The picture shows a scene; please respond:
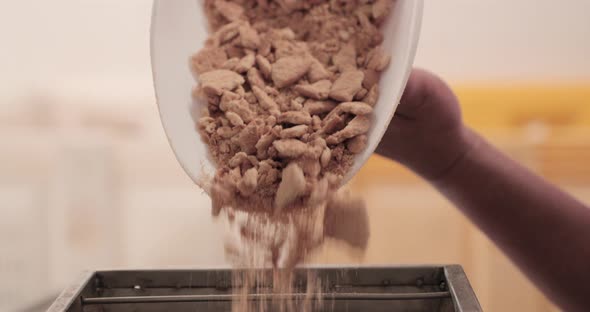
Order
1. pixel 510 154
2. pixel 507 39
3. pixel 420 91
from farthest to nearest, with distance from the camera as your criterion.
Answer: pixel 507 39
pixel 510 154
pixel 420 91

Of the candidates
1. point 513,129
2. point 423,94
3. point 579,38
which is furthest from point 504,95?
point 423,94

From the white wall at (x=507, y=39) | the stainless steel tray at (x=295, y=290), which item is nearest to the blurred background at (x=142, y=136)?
the white wall at (x=507, y=39)

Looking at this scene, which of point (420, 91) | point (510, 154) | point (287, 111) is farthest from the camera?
point (510, 154)

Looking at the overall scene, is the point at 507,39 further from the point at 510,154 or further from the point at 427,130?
the point at 427,130

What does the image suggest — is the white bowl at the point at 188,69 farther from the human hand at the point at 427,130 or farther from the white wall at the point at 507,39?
the white wall at the point at 507,39

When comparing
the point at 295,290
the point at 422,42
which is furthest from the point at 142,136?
the point at 295,290

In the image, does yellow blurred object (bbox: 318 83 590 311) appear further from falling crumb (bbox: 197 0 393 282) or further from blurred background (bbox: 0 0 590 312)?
falling crumb (bbox: 197 0 393 282)
